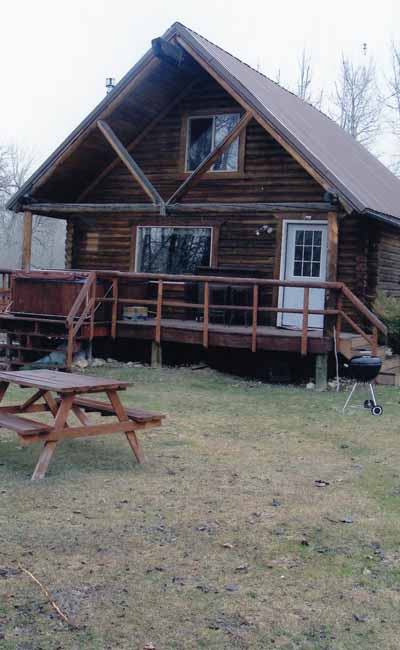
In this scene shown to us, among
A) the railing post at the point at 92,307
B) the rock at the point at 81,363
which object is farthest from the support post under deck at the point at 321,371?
the rock at the point at 81,363

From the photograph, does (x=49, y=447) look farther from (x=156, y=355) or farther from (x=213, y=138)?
(x=213, y=138)

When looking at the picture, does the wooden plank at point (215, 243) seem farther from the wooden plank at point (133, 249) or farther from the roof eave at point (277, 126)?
the roof eave at point (277, 126)

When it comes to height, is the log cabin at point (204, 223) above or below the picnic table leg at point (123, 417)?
above

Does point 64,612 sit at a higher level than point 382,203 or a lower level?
lower

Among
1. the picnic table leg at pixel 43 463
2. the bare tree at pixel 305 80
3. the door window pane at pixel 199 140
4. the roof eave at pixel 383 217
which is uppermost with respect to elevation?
the bare tree at pixel 305 80

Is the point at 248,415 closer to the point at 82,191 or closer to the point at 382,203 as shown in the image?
the point at 382,203

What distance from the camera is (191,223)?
16047mm

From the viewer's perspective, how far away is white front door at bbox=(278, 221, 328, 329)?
15.0m

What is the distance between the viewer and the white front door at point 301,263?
14992 millimetres

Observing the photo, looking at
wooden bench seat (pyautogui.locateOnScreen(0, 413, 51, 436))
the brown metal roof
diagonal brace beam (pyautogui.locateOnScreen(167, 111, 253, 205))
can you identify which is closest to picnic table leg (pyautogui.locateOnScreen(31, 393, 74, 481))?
wooden bench seat (pyautogui.locateOnScreen(0, 413, 51, 436))

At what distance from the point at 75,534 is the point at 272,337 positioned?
7.70m

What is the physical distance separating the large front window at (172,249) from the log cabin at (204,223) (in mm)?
28

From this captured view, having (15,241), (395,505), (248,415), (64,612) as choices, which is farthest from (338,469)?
(15,241)

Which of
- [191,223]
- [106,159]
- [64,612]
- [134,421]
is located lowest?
[64,612]
